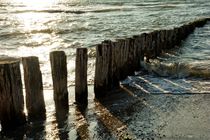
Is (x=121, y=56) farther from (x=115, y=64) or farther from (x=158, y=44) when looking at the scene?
(x=158, y=44)

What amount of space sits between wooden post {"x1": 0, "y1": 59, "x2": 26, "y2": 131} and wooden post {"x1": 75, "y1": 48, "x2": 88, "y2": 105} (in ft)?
5.08

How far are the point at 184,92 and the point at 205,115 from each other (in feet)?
5.62

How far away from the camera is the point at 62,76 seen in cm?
783

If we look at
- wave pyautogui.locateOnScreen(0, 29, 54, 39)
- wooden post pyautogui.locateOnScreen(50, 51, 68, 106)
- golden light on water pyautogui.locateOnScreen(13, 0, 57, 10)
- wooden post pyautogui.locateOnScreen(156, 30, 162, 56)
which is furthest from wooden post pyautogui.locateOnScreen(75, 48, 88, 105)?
golden light on water pyautogui.locateOnScreen(13, 0, 57, 10)

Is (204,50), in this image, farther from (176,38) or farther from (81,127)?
(81,127)

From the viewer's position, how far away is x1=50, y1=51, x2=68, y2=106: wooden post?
300 inches

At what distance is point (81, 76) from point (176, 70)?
420cm

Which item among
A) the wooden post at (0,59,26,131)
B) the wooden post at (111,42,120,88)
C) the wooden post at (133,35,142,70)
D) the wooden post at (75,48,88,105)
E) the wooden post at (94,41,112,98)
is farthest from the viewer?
the wooden post at (133,35,142,70)

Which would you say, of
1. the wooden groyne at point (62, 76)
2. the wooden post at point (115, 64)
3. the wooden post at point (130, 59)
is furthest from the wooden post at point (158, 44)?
the wooden post at point (115, 64)

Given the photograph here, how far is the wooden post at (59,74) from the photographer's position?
7.61 m

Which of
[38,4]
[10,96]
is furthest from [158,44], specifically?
[38,4]

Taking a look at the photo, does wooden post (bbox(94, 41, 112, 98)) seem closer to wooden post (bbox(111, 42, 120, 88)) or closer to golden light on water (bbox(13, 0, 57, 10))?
wooden post (bbox(111, 42, 120, 88))

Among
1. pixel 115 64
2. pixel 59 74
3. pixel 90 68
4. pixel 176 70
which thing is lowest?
pixel 90 68

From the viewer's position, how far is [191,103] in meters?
8.61
